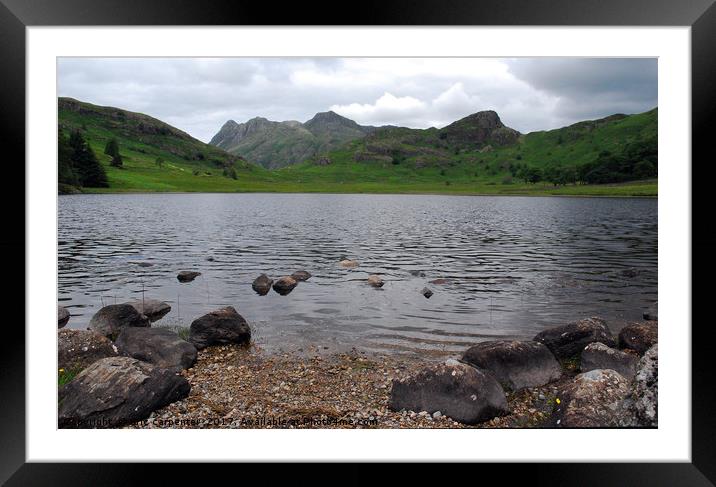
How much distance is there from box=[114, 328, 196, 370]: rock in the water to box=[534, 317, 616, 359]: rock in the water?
709 centimetres

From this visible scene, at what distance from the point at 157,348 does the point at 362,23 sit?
21.7ft

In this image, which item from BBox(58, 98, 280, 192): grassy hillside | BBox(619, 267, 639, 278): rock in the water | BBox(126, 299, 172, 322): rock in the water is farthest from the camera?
BBox(58, 98, 280, 192): grassy hillside

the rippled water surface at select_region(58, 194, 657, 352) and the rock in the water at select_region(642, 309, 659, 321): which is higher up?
the rippled water surface at select_region(58, 194, 657, 352)

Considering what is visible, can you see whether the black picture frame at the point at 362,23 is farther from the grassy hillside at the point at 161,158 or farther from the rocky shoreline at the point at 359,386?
the grassy hillside at the point at 161,158

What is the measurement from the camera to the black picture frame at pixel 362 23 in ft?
16.7

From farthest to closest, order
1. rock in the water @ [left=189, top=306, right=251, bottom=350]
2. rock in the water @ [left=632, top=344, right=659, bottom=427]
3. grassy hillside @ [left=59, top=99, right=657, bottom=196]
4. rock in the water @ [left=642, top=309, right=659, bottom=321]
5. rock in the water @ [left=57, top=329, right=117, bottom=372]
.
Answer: grassy hillside @ [left=59, top=99, right=657, bottom=196] < rock in the water @ [left=642, top=309, right=659, bottom=321] < rock in the water @ [left=189, top=306, right=251, bottom=350] < rock in the water @ [left=57, top=329, right=117, bottom=372] < rock in the water @ [left=632, top=344, right=659, bottom=427]

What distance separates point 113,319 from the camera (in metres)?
10.0

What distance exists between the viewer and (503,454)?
5.36 meters

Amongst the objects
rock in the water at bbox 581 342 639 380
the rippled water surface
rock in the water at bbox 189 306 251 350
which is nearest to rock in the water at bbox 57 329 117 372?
rock in the water at bbox 189 306 251 350

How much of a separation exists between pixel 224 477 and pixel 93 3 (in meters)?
5.75

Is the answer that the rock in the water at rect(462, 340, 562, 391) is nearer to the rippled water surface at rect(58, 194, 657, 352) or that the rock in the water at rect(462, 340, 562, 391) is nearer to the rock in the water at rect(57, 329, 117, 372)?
the rippled water surface at rect(58, 194, 657, 352)

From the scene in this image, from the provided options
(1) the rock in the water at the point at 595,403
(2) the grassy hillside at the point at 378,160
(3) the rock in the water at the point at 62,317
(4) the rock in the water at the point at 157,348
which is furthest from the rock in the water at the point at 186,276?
(1) the rock in the water at the point at 595,403

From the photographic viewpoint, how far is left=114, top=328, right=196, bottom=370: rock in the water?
8.08 m
